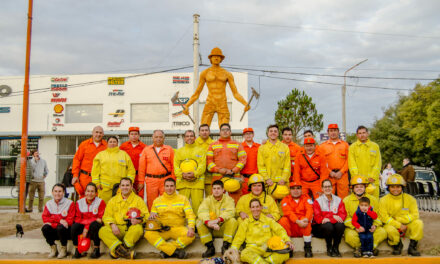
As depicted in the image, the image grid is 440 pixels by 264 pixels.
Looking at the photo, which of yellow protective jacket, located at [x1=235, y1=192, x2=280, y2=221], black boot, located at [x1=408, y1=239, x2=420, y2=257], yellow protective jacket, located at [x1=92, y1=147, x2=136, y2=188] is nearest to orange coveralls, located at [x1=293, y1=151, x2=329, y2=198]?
yellow protective jacket, located at [x1=235, y1=192, x2=280, y2=221]

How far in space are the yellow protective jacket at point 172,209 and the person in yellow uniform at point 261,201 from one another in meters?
0.84

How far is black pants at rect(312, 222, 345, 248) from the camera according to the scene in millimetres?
5988

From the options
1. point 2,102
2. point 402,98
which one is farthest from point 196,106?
point 402,98

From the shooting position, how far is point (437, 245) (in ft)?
21.6

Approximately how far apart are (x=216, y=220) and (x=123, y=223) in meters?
1.60

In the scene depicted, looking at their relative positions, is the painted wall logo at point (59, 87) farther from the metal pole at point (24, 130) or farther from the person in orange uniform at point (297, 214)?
the person in orange uniform at point (297, 214)

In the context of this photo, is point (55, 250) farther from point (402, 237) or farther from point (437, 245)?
point (437, 245)

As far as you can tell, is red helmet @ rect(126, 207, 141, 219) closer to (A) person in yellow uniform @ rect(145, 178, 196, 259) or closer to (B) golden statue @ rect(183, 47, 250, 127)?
(A) person in yellow uniform @ rect(145, 178, 196, 259)

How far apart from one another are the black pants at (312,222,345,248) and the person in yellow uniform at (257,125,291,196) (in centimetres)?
111

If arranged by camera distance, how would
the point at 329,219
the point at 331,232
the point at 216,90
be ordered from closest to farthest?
the point at 331,232 < the point at 329,219 < the point at 216,90

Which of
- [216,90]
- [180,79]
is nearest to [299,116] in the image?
[180,79]

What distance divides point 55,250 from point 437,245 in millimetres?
6710

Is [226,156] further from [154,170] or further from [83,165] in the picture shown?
[83,165]

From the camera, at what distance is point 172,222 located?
20.4 feet
